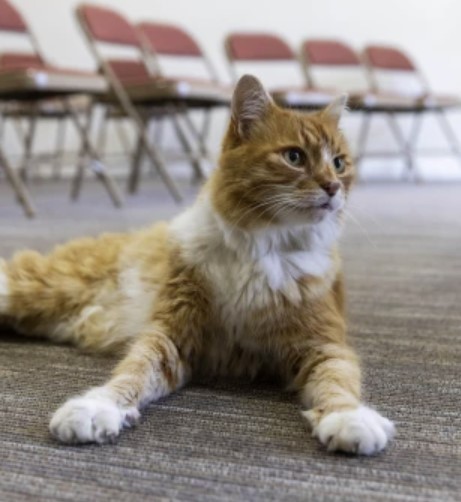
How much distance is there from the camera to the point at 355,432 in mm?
753

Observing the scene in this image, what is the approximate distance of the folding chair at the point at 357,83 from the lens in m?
4.48

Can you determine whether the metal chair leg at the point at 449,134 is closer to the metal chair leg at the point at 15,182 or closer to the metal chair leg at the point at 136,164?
the metal chair leg at the point at 136,164

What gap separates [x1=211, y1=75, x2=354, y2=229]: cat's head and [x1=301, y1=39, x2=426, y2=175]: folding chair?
9.89 ft

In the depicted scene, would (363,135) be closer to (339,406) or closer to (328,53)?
(328,53)

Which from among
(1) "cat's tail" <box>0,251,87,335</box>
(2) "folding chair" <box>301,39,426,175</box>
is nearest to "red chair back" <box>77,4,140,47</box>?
(2) "folding chair" <box>301,39,426,175</box>

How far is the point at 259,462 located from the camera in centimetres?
74

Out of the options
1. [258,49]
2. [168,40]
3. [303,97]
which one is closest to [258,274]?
[303,97]

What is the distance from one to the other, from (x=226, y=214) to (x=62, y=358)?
1.27 feet

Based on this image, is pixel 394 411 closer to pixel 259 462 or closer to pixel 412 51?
pixel 259 462

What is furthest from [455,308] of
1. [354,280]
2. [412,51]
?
[412,51]

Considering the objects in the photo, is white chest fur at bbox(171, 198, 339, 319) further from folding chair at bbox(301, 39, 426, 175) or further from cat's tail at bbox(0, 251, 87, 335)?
folding chair at bbox(301, 39, 426, 175)

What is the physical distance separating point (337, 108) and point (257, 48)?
11.7 feet

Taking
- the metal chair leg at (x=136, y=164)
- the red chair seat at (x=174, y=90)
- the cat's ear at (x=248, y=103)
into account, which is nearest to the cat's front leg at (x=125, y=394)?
the cat's ear at (x=248, y=103)

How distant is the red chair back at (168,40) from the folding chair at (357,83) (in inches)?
33.3
